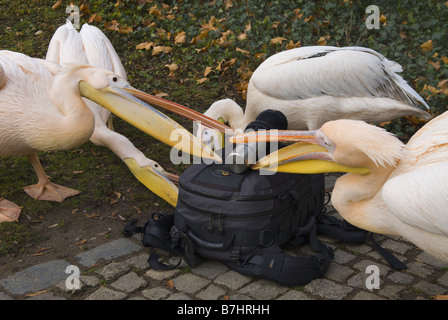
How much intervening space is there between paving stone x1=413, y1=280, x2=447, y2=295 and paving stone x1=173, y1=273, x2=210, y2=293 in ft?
3.85

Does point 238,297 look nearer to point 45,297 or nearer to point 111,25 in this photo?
point 45,297

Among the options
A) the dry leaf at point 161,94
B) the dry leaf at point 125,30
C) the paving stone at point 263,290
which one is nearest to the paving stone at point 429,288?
the paving stone at point 263,290

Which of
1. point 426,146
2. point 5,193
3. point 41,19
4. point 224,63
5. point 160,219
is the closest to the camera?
point 426,146

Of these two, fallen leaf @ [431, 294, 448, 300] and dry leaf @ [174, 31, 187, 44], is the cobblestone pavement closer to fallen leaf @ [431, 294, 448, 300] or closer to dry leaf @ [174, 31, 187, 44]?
fallen leaf @ [431, 294, 448, 300]

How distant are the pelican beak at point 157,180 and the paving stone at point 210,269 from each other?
0.75 meters

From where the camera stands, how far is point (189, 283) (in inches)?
112

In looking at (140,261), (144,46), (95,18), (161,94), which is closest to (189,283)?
A: (140,261)

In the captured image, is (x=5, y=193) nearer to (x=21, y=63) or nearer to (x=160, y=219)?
(x=21, y=63)

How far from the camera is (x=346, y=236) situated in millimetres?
3197

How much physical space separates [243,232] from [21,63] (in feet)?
6.28

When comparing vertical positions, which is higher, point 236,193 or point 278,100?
point 278,100

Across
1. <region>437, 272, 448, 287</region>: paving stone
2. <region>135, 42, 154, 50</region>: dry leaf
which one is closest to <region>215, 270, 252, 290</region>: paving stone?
<region>437, 272, 448, 287</region>: paving stone

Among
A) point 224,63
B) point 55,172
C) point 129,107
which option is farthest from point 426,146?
point 224,63

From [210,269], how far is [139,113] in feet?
3.73
